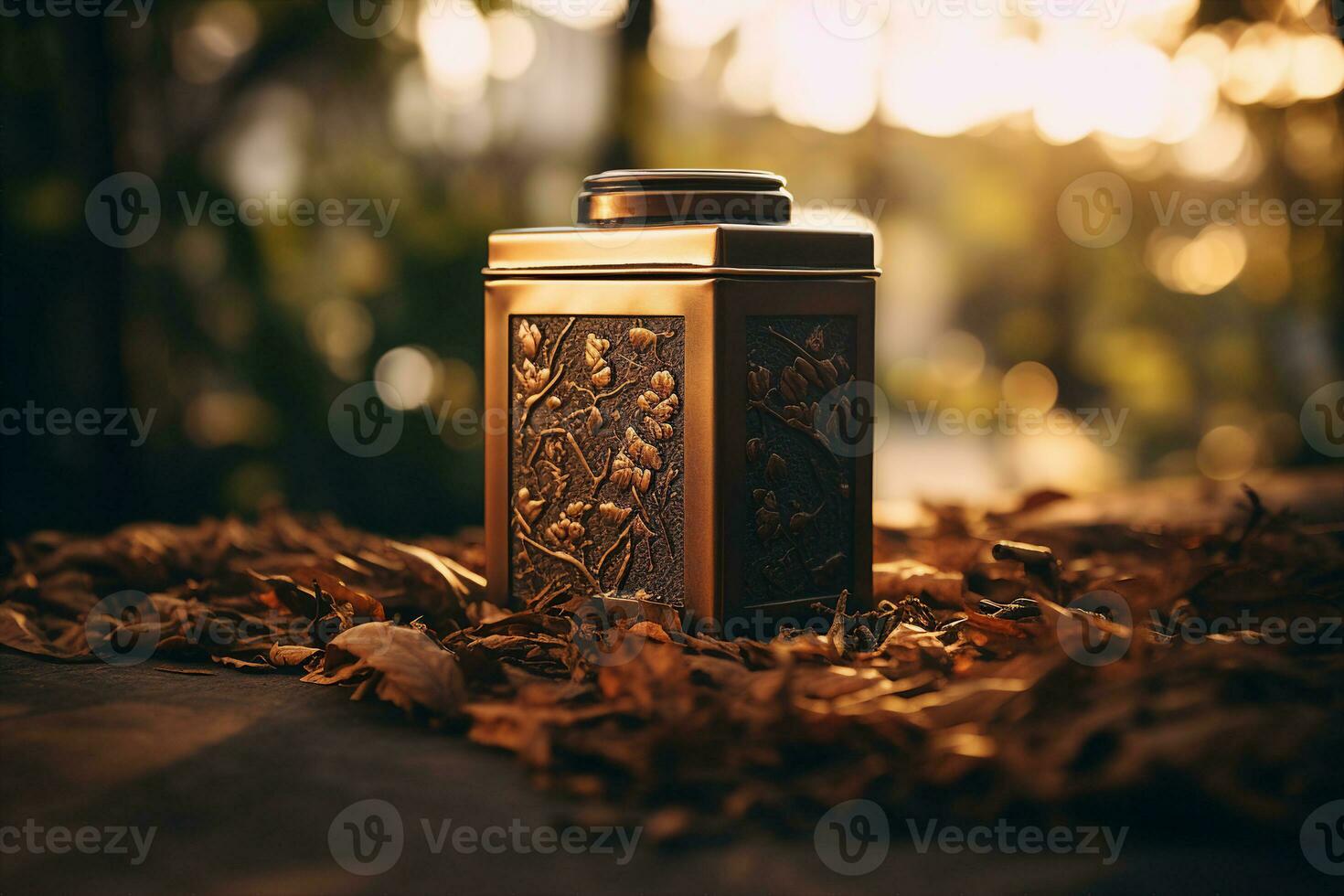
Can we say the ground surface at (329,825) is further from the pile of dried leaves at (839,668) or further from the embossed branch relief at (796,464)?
the embossed branch relief at (796,464)

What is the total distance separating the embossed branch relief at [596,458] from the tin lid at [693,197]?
127mm

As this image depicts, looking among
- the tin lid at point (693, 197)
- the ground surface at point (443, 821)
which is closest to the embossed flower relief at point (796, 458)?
the tin lid at point (693, 197)

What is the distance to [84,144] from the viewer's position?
269cm

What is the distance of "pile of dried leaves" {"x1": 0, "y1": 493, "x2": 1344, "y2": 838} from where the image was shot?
3.21 ft

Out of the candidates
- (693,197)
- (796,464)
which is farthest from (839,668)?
(693,197)

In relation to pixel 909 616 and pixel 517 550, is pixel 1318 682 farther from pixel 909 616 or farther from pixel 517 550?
pixel 517 550

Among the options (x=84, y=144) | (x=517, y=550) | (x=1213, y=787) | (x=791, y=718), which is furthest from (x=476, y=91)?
(x=1213, y=787)

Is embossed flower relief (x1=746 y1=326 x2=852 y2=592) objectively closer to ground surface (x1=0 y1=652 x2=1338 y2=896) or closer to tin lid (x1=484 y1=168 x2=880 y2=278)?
tin lid (x1=484 y1=168 x2=880 y2=278)

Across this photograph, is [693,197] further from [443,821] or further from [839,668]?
[443,821]

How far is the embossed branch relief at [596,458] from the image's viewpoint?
4.56ft

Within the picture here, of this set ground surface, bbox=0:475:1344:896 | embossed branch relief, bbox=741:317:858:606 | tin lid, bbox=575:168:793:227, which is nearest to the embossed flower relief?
embossed branch relief, bbox=741:317:858:606

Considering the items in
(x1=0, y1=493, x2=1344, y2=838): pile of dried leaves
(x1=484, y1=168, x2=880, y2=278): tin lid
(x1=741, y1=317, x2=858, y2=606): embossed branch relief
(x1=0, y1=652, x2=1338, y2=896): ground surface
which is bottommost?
(x1=0, y1=652, x2=1338, y2=896): ground surface

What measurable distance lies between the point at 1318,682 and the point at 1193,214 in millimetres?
2912

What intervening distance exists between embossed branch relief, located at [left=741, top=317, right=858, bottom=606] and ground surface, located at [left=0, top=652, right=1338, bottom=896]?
0.43m
